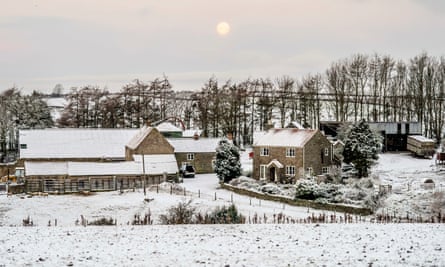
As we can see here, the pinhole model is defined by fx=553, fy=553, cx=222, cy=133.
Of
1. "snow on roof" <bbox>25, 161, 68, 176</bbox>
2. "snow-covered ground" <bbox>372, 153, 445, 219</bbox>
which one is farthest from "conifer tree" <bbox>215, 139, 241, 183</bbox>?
"snow on roof" <bbox>25, 161, 68, 176</bbox>

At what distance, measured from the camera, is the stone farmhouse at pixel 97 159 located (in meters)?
47.3

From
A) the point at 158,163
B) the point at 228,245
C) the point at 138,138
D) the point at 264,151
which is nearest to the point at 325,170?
the point at 264,151

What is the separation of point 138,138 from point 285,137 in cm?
→ 1497

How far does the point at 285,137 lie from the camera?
51000 mm

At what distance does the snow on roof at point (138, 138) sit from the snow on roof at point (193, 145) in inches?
130

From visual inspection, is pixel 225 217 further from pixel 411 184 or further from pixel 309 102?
pixel 309 102

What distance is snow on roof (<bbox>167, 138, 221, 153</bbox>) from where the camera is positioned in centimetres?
5806

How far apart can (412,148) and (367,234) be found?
47.3 metres

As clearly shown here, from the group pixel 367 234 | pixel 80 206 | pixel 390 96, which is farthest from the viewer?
pixel 390 96

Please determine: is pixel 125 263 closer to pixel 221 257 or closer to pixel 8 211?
pixel 221 257

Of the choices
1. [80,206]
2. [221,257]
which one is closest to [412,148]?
[80,206]

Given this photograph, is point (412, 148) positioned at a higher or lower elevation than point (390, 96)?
lower

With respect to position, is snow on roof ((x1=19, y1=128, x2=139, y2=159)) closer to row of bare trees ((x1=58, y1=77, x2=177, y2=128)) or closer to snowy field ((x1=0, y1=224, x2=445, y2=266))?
row of bare trees ((x1=58, y1=77, x2=177, y2=128))

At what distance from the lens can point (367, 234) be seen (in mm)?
19781
